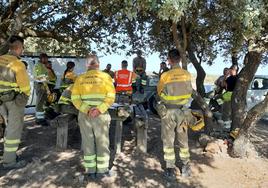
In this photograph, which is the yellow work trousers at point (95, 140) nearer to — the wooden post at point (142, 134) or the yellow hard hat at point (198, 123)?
the wooden post at point (142, 134)

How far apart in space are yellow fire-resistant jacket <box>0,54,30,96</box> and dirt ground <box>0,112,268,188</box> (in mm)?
1456

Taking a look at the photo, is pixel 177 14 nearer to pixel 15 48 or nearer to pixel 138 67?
pixel 15 48

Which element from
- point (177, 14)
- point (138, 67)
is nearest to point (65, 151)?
point (177, 14)

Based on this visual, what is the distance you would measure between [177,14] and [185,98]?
7.21ft

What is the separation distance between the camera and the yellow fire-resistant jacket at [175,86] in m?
7.70

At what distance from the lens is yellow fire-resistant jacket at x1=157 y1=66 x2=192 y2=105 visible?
25.3ft

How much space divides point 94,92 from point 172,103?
4.88 ft

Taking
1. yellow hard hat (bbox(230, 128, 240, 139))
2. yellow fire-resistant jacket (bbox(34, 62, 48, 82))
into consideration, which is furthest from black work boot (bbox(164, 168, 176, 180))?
yellow fire-resistant jacket (bbox(34, 62, 48, 82))

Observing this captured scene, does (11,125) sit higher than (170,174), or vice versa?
(11,125)

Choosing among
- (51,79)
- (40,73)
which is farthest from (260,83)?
(40,73)

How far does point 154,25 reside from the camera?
12.0 metres

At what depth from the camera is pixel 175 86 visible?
7.70m

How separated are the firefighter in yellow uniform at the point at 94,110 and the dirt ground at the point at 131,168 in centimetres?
33

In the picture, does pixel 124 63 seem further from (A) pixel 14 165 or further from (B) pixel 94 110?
(A) pixel 14 165
